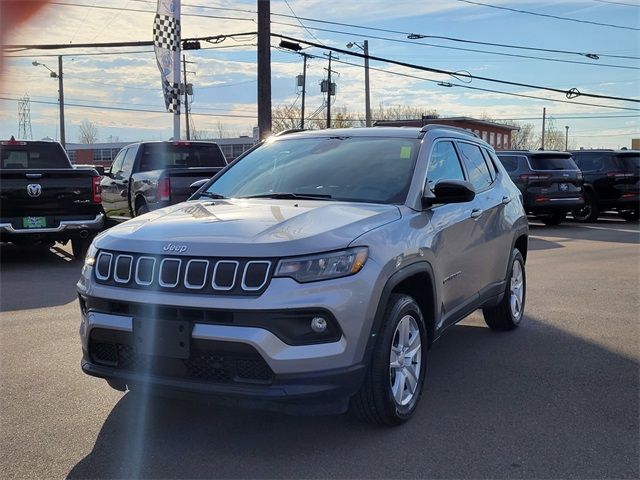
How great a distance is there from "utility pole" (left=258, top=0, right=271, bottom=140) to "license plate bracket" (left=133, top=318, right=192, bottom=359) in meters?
14.5

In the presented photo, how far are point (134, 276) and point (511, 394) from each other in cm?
267

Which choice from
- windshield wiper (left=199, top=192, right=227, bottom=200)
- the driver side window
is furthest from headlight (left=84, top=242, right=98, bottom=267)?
the driver side window

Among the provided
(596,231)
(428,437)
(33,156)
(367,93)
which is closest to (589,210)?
(596,231)

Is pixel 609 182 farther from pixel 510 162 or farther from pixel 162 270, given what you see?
pixel 162 270

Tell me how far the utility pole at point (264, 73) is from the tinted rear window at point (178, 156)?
4.94 metres

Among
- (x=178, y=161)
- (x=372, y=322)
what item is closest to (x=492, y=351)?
(x=372, y=322)

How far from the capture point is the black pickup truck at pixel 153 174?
34.9 feet

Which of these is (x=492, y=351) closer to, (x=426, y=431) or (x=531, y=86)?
(x=426, y=431)

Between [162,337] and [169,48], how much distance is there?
51.4 feet

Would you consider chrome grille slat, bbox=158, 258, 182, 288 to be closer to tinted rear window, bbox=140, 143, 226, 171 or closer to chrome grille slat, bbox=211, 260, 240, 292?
chrome grille slat, bbox=211, 260, 240, 292

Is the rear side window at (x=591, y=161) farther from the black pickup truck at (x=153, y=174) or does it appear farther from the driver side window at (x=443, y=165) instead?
the driver side window at (x=443, y=165)

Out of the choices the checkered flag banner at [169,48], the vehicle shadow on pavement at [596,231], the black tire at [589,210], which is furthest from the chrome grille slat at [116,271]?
the black tire at [589,210]

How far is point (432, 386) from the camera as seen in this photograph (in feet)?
15.2

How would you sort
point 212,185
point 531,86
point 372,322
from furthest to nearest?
point 531,86 → point 212,185 → point 372,322
